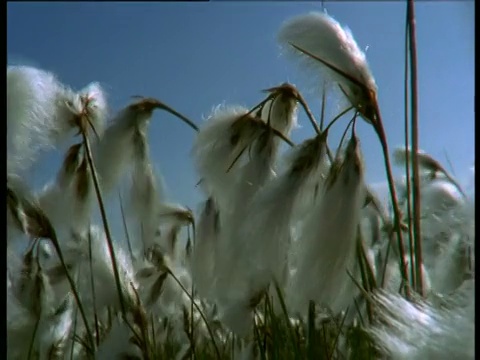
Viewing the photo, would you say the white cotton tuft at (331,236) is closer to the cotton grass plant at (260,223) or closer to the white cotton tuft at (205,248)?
the cotton grass plant at (260,223)

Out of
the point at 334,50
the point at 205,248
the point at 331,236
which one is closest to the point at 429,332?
the point at 331,236

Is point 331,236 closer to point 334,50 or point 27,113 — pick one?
point 334,50

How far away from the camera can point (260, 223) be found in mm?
808

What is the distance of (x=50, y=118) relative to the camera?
999 millimetres

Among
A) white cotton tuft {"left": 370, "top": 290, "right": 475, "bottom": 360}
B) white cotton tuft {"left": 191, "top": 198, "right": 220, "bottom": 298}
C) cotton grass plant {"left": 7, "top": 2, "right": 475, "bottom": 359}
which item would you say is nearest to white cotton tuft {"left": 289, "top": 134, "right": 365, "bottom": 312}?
cotton grass plant {"left": 7, "top": 2, "right": 475, "bottom": 359}

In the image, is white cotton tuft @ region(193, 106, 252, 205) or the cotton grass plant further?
white cotton tuft @ region(193, 106, 252, 205)

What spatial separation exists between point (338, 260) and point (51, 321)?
68cm

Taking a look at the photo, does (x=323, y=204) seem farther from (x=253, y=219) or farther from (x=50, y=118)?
(x=50, y=118)

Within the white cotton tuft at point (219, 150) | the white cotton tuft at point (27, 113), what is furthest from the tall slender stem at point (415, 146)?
the white cotton tuft at point (27, 113)

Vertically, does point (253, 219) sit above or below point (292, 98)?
below

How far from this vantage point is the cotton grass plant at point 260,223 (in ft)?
2.56

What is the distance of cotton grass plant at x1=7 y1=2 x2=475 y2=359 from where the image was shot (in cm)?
78

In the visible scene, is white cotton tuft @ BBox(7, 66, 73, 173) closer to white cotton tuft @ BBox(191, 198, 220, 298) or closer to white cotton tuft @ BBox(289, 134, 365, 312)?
white cotton tuft @ BBox(191, 198, 220, 298)
